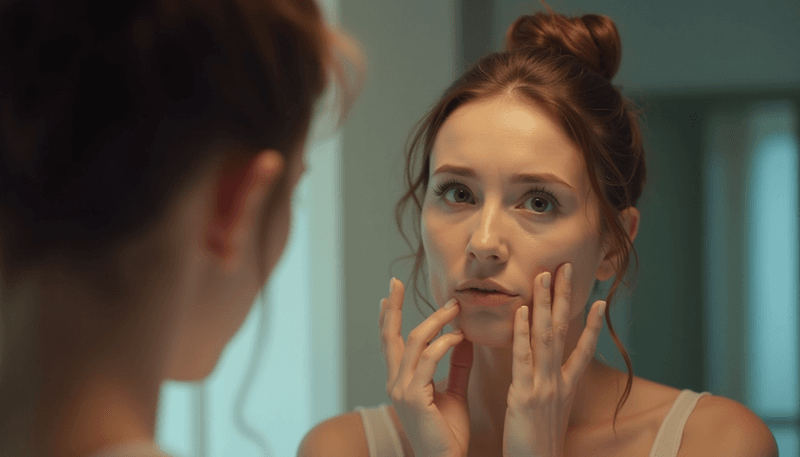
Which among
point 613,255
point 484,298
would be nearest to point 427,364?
point 484,298

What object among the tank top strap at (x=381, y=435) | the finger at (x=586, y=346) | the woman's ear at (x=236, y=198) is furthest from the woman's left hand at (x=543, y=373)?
the woman's ear at (x=236, y=198)

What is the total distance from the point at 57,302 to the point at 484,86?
72 cm

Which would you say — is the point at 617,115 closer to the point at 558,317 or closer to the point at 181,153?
the point at 558,317

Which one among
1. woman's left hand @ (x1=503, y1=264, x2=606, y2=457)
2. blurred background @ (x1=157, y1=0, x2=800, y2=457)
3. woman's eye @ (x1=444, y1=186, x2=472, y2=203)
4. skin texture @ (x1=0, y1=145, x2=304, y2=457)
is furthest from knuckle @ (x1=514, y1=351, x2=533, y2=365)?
blurred background @ (x1=157, y1=0, x2=800, y2=457)

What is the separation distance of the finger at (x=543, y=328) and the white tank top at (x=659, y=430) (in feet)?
0.75

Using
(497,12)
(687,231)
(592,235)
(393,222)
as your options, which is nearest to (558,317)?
(592,235)

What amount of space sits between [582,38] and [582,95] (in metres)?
0.16

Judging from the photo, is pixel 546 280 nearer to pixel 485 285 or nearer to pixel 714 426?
pixel 485 285

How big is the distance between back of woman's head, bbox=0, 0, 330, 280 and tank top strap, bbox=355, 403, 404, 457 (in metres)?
0.71

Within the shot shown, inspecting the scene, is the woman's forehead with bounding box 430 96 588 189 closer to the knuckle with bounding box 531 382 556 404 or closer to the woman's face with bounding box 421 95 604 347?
the woman's face with bounding box 421 95 604 347

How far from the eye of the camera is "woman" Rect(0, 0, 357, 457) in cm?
40

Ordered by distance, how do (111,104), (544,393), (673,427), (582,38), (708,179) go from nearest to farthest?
(111,104) < (544,393) < (673,427) < (582,38) < (708,179)

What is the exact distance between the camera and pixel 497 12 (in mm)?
1432

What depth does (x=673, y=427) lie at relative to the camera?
970 mm
